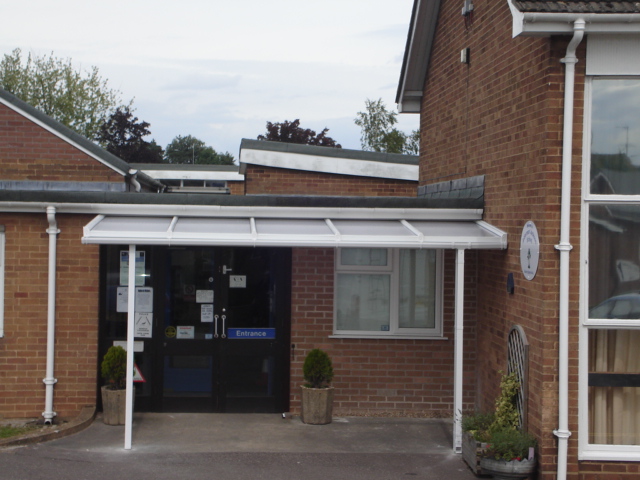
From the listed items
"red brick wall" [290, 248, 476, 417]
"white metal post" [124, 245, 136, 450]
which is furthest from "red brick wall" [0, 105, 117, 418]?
"red brick wall" [290, 248, 476, 417]

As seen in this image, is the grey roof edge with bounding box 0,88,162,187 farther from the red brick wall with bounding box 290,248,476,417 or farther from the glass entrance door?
the red brick wall with bounding box 290,248,476,417

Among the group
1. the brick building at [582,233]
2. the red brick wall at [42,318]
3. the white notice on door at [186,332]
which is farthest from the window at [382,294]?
the red brick wall at [42,318]

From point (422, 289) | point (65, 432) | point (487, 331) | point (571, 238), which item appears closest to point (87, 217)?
point (65, 432)

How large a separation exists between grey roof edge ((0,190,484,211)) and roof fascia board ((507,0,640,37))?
2.74 meters

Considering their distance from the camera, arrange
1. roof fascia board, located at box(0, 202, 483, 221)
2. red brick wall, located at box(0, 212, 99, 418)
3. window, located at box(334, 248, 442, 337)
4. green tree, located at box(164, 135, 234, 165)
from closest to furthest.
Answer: roof fascia board, located at box(0, 202, 483, 221), red brick wall, located at box(0, 212, 99, 418), window, located at box(334, 248, 442, 337), green tree, located at box(164, 135, 234, 165)

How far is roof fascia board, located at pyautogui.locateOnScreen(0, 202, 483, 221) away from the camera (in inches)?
356

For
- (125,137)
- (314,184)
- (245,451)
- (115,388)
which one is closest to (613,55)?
(245,451)

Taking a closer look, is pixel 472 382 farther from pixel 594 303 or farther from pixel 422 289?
pixel 594 303

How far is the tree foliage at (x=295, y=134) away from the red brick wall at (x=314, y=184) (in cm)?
3525

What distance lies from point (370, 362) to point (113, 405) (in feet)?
10.4

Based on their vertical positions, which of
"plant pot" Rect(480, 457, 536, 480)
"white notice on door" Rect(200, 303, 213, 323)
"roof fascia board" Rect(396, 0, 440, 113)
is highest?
"roof fascia board" Rect(396, 0, 440, 113)

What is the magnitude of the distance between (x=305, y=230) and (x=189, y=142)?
11004cm

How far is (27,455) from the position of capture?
7.94 meters

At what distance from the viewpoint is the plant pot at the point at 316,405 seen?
9375mm
